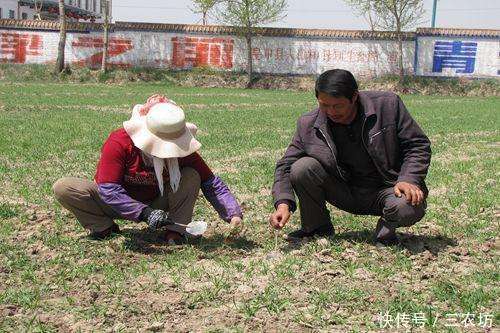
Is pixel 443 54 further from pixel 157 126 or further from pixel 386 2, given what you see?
pixel 157 126

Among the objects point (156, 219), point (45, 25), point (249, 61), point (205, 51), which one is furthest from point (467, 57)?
point (156, 219)

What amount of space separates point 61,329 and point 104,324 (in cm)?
20

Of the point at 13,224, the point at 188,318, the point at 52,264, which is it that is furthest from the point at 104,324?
the point at 13,224

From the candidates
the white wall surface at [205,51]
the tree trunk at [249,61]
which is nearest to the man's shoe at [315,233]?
the tree trunk at [249,61]

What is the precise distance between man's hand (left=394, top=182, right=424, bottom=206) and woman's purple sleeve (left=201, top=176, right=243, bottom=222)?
1.07 metres

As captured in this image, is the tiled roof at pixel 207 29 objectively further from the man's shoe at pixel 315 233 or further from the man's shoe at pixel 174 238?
the man's shoe at pixel 174 238

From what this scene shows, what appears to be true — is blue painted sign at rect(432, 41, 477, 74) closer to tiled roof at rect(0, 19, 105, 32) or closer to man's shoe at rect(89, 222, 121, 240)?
tiled roof at rect(0, 19, 105, 32)

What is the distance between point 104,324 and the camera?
323cm

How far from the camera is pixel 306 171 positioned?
4426 millimetres

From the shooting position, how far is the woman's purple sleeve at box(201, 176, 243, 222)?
4512 mm

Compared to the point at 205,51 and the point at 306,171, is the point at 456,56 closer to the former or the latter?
the point at 205,51

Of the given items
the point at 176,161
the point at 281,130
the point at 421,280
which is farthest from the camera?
the point at 281,130

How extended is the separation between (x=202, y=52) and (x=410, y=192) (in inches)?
1240

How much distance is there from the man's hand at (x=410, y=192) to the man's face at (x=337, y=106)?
56cm
